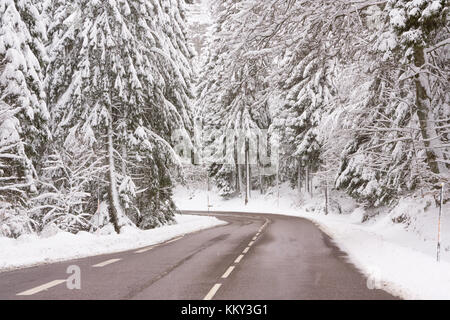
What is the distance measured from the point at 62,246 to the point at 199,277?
598 centimetres

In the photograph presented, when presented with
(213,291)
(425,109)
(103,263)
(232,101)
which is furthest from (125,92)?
(213,291)

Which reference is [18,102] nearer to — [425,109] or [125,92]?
[125,92]

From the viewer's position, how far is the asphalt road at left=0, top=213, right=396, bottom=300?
7.75 meters

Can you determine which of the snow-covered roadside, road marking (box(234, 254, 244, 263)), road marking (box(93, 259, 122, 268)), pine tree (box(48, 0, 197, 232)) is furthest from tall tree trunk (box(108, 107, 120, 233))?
road marking (box(234, 254, 244, 263))

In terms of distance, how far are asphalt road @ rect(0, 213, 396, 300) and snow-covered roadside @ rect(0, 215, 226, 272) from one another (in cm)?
70

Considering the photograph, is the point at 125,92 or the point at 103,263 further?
the point at 125,92

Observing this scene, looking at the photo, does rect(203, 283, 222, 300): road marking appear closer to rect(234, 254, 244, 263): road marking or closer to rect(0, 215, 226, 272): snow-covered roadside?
rect(234, 254, 244, 263): road marking

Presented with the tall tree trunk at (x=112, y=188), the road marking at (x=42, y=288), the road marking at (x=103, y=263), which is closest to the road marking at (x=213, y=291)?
the road marking at (x=42, y=288)

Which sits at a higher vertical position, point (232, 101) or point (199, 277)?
point (232, 101)

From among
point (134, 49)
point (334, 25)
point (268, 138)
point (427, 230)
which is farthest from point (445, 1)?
point (268, 138)

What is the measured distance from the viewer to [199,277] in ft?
31.4

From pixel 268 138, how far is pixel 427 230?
42.3m

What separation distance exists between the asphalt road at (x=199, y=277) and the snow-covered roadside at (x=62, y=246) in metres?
0.70

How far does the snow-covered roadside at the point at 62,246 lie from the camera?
1145 cm
